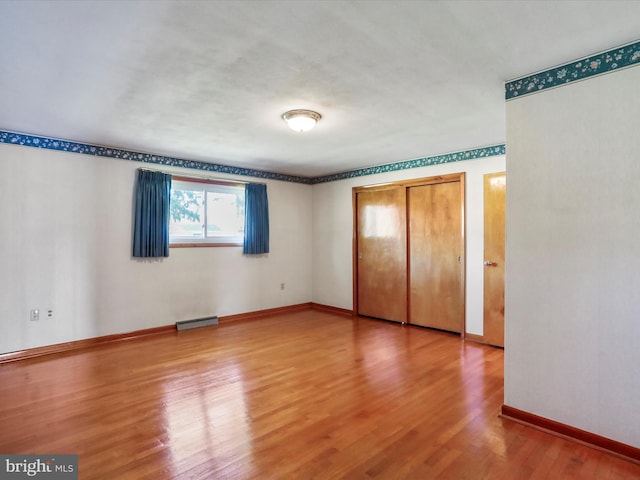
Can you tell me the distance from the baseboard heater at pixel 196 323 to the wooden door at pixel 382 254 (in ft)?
7.62

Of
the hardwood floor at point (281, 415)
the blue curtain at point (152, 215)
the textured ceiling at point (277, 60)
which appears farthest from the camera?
the blue curtain at point (152, 215)

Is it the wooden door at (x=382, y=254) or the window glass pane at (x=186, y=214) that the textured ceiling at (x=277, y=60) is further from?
the wooden door at (x=382, y=254)

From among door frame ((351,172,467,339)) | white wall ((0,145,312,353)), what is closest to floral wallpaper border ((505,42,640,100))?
door frame ((351,172,467,339))

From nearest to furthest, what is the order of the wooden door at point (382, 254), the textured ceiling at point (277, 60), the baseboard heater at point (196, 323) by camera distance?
1. the textured ceiling at point (277, 60)
2. the baseboard heater at point (196, 323)
3. the wooden door at point (382, 254)

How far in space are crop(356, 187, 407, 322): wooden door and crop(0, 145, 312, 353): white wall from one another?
2.04 metres

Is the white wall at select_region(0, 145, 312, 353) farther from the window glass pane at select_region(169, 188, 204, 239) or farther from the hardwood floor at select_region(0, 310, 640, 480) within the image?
the hardwood floor at select_region(0, 310, 640, 480)

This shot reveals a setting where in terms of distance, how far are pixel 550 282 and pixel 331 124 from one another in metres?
2.26

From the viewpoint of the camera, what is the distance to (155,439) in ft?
7.16

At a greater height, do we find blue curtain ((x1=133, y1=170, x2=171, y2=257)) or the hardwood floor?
blue curtain ((x1=133, y1=170, x2=171, y2=257))

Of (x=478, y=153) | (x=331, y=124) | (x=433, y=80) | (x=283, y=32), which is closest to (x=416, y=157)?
(x=478, y=153)

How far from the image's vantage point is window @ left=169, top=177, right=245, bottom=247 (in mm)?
4887

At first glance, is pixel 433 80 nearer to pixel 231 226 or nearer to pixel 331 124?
pixel 331 124

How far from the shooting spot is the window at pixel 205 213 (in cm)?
489

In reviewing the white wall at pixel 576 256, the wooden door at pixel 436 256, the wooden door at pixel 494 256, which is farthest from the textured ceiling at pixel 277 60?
the wooden door at pixel 436 256
